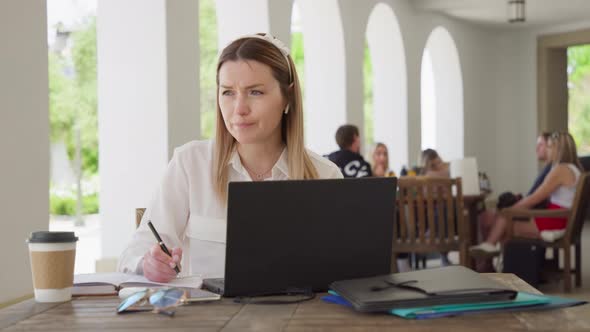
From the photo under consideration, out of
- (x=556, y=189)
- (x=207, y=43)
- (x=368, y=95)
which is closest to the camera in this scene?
(x=556, y=189)

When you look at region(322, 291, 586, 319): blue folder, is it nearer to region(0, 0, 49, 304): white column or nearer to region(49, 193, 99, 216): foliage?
region(0, 0, 49, 304): white column

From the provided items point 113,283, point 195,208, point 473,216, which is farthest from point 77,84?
point 113,283

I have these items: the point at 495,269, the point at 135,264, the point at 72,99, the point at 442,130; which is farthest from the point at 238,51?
the point at 72,99

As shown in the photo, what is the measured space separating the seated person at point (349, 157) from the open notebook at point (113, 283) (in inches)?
170

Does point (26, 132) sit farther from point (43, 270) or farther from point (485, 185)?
point (485, 185)

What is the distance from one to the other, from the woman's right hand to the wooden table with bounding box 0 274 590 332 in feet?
0.58

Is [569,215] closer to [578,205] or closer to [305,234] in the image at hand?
[578,205]

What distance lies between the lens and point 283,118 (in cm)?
221

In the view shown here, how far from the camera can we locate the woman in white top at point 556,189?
19.6ft

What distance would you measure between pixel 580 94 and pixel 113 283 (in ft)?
72.0

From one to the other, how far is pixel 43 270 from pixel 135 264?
0.33m

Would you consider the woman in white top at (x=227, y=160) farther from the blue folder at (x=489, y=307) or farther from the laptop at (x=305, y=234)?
the blue folder at (x=489, y=307)

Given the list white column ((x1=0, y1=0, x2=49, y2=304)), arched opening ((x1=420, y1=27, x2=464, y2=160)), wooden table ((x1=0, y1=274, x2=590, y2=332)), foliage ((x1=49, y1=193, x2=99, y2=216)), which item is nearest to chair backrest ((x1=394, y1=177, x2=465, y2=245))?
white column ((x1=0, y1=0, x2=49, y2=304))

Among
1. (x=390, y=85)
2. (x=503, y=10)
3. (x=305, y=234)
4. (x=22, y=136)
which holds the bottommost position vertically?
(x=305, y=234)
